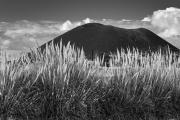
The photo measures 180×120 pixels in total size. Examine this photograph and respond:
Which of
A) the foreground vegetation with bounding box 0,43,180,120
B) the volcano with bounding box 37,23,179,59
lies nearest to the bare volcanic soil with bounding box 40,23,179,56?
the volcano with bounding box 37,23,179,59

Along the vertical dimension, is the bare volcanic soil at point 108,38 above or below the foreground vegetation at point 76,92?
above

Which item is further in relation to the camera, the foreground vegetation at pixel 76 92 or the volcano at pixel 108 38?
the volcano at pixel 108 38

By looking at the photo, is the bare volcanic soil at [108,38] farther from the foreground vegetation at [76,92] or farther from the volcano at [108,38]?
the foreground vegetation at [76,92]

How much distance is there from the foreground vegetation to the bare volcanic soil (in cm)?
3994

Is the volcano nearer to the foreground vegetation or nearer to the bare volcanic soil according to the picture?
the bare volcanic soil

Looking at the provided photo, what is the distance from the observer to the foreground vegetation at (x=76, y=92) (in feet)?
11.8

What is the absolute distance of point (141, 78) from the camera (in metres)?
4.76

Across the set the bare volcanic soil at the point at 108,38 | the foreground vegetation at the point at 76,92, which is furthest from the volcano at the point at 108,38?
the foreground vegetation at the point at 76,92

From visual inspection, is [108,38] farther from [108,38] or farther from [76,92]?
[76,92]

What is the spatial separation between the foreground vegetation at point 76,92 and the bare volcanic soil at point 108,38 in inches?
1572

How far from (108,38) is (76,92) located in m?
48.1

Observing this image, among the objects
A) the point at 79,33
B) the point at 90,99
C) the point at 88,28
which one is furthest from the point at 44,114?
the point at 88,28

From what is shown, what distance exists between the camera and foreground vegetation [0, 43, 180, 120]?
359cm

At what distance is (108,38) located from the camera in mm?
51156
